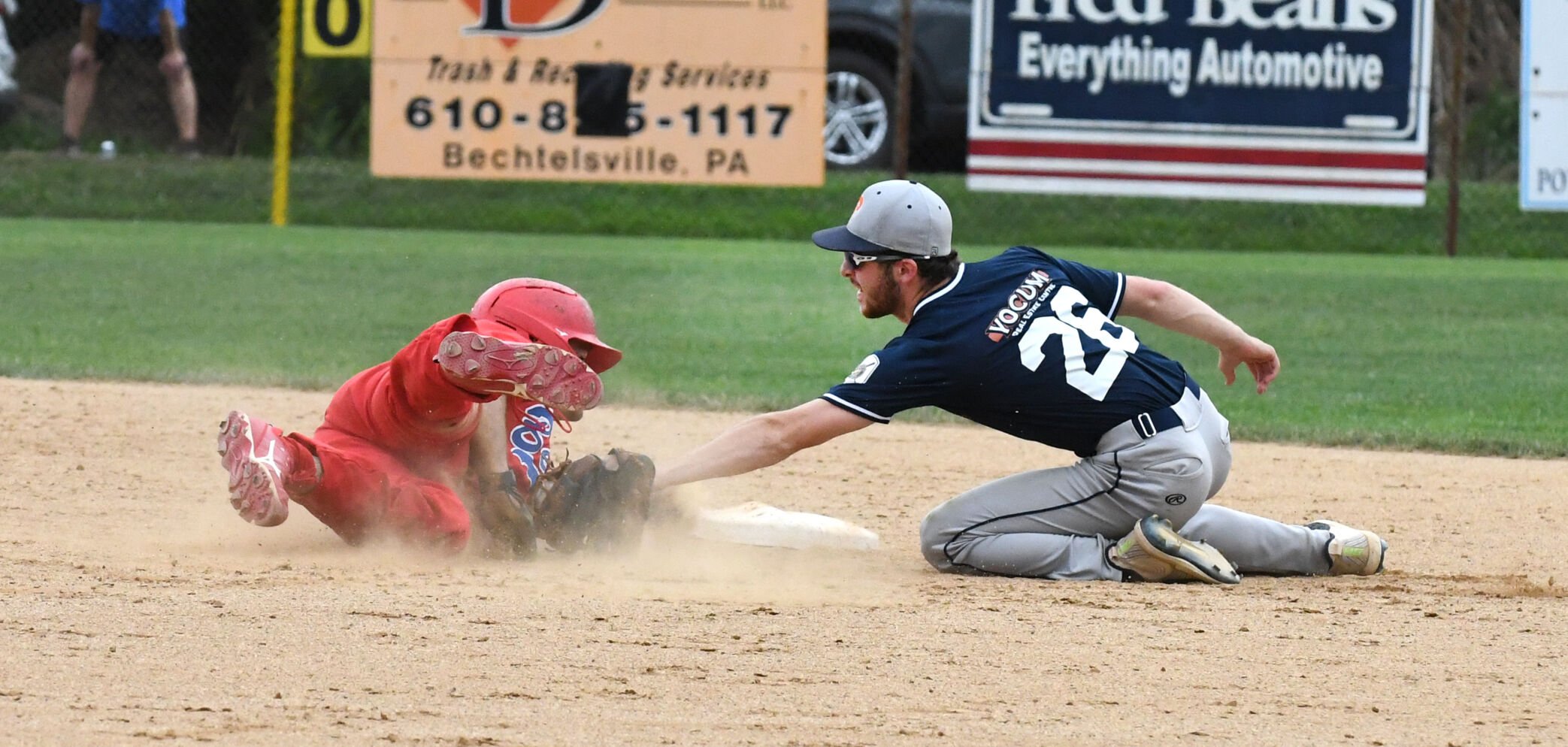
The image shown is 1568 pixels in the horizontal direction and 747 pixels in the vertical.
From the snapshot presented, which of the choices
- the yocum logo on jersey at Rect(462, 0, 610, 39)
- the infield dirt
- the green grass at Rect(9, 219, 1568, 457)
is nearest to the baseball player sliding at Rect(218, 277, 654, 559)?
the infield dirt

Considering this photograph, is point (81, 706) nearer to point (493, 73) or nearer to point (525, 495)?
point (525, 495)

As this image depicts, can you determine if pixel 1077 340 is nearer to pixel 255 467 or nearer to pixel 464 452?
pixel 464 452

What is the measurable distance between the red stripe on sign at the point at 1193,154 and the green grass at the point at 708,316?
70cm

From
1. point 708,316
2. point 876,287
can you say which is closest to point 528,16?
point 708,316

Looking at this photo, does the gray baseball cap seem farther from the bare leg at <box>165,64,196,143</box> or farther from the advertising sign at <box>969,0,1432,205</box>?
the bare leg at <box>165,64,196,143</box>

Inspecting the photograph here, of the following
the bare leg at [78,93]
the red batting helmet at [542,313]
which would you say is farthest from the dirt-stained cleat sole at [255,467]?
the bare leg at [78,93]

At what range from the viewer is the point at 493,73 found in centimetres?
1379

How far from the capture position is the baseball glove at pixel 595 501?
15.6 feet

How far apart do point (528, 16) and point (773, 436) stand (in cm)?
964

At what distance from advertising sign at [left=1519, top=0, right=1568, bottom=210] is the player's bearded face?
30.2 ft

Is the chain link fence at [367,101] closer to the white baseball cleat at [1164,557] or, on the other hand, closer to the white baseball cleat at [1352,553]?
the white baseball cleat at [1352,553]

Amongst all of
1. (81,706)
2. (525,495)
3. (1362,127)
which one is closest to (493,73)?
(1362,127)

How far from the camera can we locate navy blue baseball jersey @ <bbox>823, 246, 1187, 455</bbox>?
4617mm

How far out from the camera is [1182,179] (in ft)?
44.8
